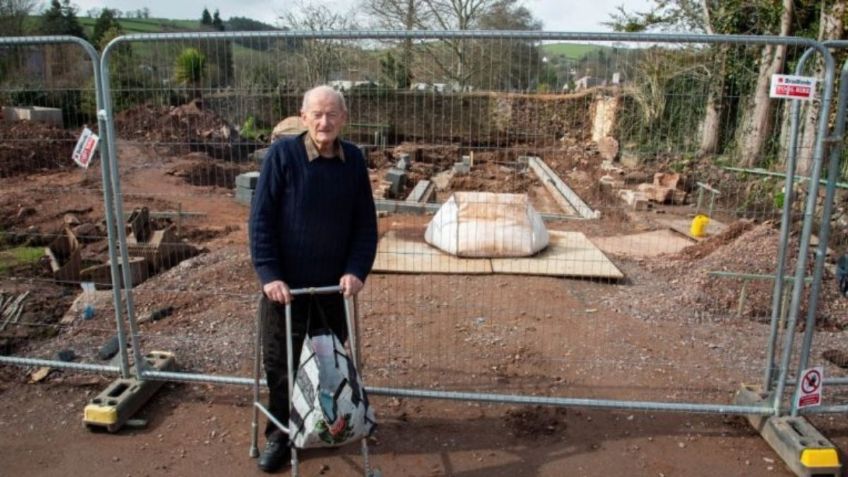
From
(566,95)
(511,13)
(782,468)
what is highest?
(511,13)

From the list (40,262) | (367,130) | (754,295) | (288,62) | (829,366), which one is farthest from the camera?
(40,262)

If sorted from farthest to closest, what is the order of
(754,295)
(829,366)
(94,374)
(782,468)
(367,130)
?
(367,130) → (754,295) → (829,366) → (94,374) → (782,468)

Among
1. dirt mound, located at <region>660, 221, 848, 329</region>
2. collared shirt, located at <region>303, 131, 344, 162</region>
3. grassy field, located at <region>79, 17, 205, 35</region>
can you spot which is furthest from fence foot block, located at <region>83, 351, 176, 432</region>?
grassy field, located at <region>79, 17, 205, 35</region>

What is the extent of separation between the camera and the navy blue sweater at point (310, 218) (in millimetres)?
3109

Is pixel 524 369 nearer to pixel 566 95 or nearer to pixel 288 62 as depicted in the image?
pixel 566 95

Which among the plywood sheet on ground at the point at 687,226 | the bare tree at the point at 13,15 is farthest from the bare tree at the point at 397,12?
the plywood sheet on ground at the point at 687,226

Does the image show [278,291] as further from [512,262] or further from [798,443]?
[512,262]

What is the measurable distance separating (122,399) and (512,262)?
15.1 ft

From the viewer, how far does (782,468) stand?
3.58 m

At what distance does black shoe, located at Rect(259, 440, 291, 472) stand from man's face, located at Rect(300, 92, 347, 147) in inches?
71.0

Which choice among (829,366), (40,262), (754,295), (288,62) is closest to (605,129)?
(754,295)

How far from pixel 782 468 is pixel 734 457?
0.85 feet

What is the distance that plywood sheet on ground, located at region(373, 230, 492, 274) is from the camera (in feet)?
22.9

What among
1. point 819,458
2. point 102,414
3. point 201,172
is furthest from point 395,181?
point 819,458
